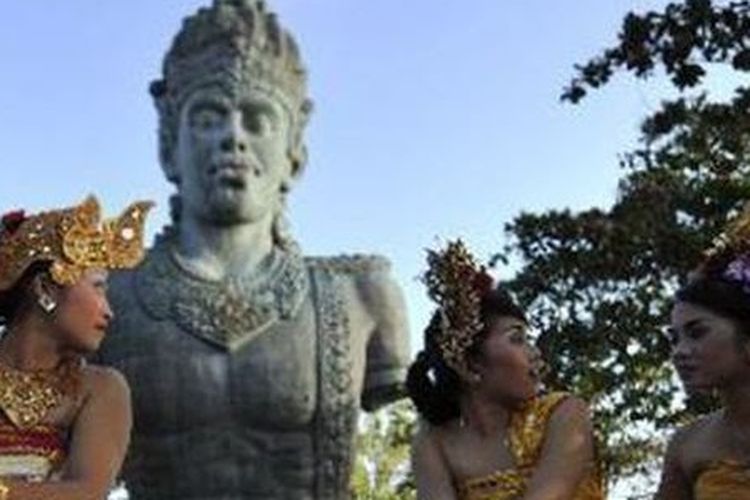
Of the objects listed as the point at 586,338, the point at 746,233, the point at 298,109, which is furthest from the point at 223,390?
the point at 586,338

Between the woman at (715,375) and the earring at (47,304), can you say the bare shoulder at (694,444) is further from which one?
the earring at (47,304)

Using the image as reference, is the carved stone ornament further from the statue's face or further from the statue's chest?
the statue's face

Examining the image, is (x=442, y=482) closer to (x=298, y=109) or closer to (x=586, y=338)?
(x=298, y=109)

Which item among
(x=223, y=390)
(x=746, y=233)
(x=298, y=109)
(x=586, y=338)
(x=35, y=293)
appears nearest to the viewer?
(x=35, y=293)

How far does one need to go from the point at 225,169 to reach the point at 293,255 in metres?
0.54

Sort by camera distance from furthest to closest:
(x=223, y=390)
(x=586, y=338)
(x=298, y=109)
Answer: (x=586, y=338) < (x=298, y=109) < (x=223, y=390)

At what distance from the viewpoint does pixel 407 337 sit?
26.7ft

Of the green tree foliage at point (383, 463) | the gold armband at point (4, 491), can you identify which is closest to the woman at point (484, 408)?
the gold armband at point (4, 491)

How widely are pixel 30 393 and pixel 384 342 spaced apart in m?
3.69

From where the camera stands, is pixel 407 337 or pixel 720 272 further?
pixel 407 337

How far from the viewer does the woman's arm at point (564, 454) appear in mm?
4809

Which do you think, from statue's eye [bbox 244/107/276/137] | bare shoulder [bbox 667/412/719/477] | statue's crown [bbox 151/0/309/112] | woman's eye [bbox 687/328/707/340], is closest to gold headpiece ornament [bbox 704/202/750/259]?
woman's eye [bbox 687/328/707/340]

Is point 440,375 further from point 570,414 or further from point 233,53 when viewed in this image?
point 233,53

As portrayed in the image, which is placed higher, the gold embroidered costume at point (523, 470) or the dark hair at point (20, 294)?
the dark hair at point (20, 294)
